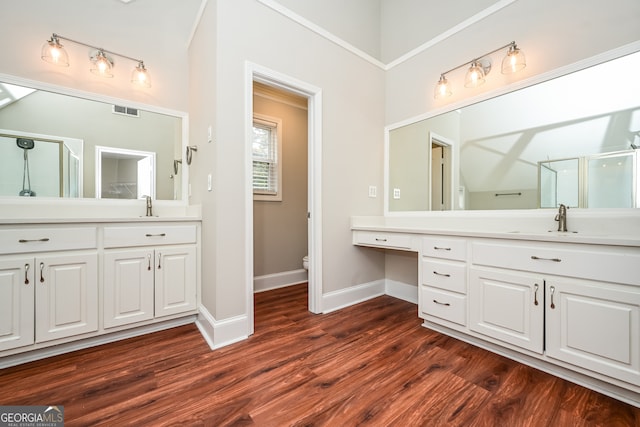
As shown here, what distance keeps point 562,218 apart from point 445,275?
0.81 meters

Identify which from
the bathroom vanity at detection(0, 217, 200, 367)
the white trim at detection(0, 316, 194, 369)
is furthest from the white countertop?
the white trim at detection(0, 316, 194, 369)

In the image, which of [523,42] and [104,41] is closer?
[523,42]

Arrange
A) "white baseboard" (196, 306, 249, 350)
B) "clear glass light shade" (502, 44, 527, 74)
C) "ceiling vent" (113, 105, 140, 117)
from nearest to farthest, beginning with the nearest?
"white baseboard" (196, 306, 249, 350), "clear glass light shade" (502, 44, 527, 74), "ceiling vent" (113, 105, 140, 117)

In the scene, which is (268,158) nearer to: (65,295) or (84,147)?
(84,147)

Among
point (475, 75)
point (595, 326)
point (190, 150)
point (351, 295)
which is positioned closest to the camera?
point (595, 326)

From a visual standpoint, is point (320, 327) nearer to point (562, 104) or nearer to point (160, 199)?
point (160, 199)

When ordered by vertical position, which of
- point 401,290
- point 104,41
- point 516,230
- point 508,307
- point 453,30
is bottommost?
point 401,290

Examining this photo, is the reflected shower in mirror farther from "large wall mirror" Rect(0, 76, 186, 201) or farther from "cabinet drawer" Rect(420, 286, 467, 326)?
"cabinet drawer" Rect(420, 286, 467, 326)

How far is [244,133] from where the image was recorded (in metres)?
1.96

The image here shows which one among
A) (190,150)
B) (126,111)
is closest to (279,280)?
(190,150)

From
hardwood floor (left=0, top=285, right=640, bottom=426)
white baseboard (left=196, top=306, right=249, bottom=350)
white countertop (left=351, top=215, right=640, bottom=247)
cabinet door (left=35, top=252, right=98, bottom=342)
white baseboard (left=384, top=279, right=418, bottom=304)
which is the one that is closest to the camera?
hardwood floor (left=0, top=285, right=640, bottom=426)

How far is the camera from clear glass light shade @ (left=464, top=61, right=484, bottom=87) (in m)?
2.18

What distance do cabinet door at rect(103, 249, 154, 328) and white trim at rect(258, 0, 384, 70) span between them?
2.16m

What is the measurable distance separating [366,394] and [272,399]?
478 millimetres
